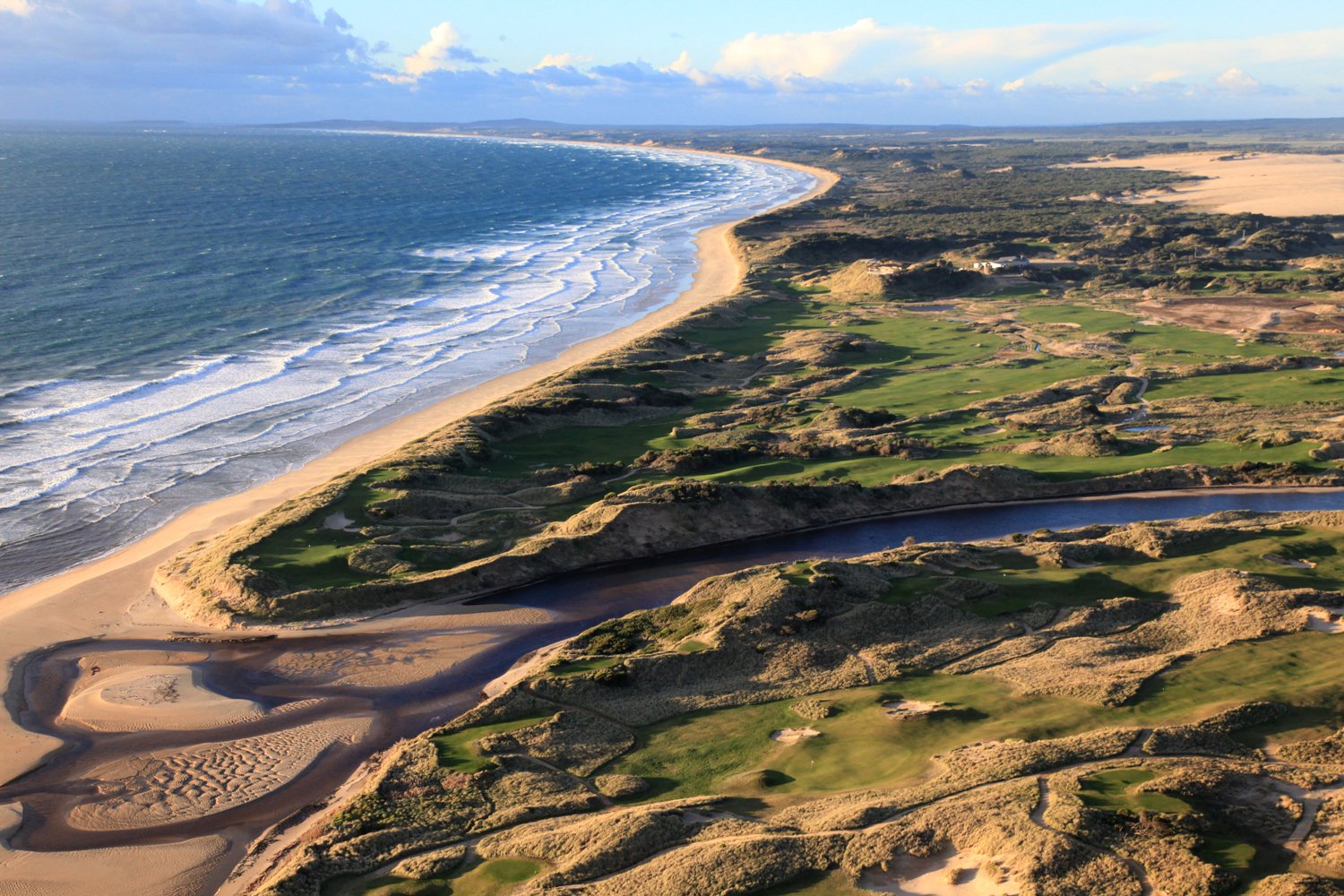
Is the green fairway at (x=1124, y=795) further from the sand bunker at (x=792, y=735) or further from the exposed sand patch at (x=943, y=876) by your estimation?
the sand bunker at (x=792, y=735)

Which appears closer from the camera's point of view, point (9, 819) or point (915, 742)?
point (9, 819)

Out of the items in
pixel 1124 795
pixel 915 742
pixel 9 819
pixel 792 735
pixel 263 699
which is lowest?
pixel 9 819

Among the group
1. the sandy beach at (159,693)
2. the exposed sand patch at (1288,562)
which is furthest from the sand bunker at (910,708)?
the exposed sand patch at (1288,562)

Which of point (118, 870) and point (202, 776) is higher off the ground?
point (202, 776)

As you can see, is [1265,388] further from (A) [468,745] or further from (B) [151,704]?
(B) [151,704]

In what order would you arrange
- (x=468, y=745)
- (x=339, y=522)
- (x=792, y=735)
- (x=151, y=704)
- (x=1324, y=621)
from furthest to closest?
1. (x=339, y=522)
2. (x=1324, y=621)
3. (x=151, y=704)
4. (x=468, y=745)
5. (x=792, y=735)

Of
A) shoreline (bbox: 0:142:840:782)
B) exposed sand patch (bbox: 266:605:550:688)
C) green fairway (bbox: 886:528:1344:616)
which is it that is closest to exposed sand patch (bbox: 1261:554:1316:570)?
green fairway (bbox: 886:528:1344:616)

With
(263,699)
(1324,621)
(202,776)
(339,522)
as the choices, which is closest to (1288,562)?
(1324,621)
